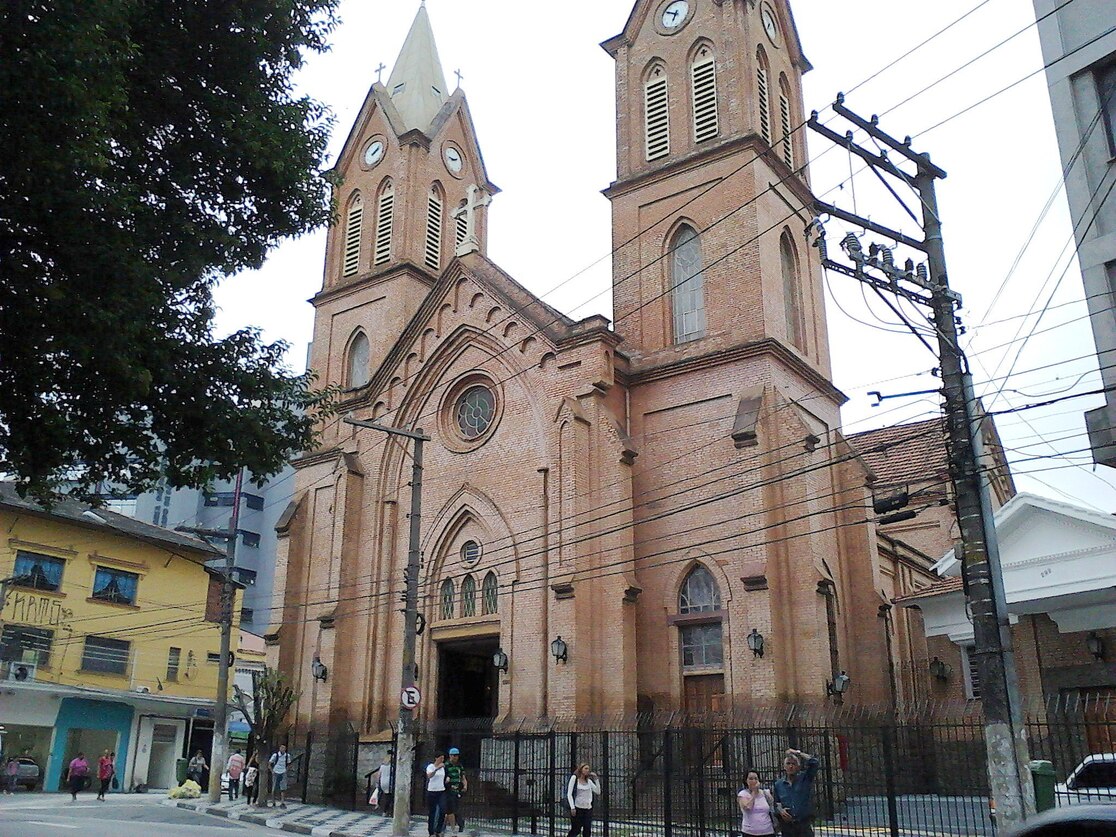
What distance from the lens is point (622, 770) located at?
74.2ft

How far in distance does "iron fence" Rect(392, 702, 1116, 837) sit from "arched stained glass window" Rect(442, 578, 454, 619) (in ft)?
13.2

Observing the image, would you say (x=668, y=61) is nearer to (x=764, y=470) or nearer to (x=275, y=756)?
(x=764, y=470)

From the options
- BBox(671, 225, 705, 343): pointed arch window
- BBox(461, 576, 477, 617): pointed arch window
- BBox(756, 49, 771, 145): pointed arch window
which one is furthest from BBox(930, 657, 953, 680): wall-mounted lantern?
BBox(756, 49, 771, 145): pointed arch window

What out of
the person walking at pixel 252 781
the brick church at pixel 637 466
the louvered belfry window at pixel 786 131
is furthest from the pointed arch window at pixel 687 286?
the person walking at pixel 252 781

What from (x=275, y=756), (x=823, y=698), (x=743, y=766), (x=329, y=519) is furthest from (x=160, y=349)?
(x=329, y=519)

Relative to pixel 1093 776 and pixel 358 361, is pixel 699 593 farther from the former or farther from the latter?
pixel 358 361

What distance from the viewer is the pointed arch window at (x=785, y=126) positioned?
1214 inches

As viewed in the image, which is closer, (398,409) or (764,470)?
(764,470)

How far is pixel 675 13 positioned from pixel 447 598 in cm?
1896

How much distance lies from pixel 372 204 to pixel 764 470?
63.7 ft

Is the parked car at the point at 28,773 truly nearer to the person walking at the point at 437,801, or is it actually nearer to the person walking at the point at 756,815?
the person walking at the point at 437,801

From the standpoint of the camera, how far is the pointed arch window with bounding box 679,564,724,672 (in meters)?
24.7

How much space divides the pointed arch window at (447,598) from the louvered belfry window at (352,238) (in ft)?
43.0

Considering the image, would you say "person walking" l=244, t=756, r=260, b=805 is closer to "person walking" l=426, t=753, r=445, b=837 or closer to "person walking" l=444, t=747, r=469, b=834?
"person walking" l=444, t=747, r=469, b=834
